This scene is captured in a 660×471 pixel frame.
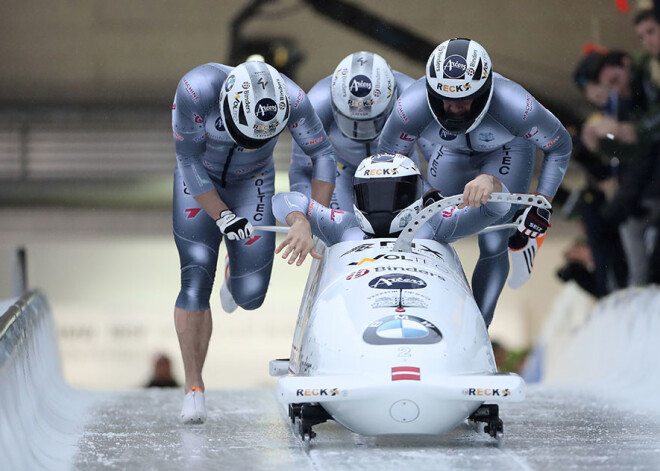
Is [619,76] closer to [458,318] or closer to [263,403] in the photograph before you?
[263,403]

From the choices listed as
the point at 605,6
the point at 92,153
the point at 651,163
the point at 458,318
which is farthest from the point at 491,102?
the point at 92,153

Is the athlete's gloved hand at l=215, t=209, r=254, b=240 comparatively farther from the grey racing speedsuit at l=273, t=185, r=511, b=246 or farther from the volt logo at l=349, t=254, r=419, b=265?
the volt logo at l=349, t=254, r=419, b=265

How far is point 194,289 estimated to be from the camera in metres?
4.04

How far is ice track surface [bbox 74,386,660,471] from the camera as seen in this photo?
2.66 metres

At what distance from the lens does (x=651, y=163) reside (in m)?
5.53

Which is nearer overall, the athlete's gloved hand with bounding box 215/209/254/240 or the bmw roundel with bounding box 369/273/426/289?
the bmw roundel with bounding box 369/273/426/289

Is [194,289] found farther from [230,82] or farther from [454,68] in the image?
[454,68]

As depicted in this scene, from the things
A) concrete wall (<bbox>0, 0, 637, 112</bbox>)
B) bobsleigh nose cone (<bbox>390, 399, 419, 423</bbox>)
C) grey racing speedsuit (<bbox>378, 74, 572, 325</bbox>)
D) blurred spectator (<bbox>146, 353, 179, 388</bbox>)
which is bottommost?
blurred spectator (<bbox>146, 353, 179, 388</bbox>)

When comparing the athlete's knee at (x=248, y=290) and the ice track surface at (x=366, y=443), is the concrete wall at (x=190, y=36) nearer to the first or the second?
the athlete's knee at (x=248, y=290)

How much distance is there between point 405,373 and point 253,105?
125 centimetres

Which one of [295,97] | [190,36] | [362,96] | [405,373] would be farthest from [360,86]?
[190,36]

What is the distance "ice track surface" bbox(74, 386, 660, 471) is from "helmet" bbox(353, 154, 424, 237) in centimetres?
66

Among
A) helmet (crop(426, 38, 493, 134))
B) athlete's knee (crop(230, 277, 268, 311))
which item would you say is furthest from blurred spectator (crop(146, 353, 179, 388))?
helmet (crop(426, 38, 493, 134))

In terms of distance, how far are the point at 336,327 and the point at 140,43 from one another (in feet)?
24.1
